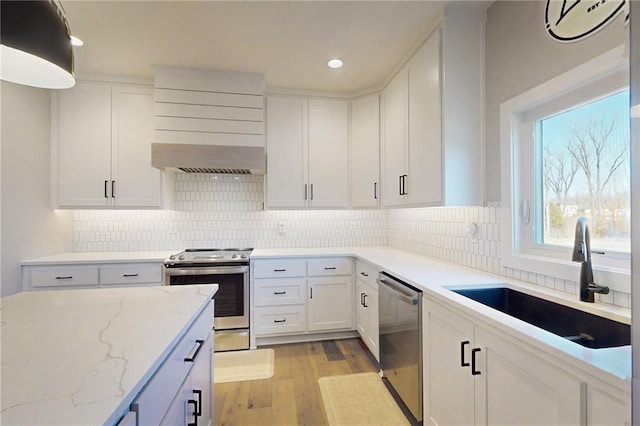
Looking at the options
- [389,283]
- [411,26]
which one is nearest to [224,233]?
[389,283]

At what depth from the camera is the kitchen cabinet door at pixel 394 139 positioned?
8.13 ft

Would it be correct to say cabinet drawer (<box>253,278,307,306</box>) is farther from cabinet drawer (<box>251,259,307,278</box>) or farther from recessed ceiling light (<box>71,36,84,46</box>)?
recessed ceiling light (<box>71,36,84,46</box>)

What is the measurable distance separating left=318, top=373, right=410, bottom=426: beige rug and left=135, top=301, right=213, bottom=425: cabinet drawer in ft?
3.57

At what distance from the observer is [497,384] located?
1132 mm

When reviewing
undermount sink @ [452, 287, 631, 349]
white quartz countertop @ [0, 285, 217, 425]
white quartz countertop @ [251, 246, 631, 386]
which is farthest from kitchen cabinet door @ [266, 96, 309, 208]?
undermount sink @ [452, 287, 631, 349]

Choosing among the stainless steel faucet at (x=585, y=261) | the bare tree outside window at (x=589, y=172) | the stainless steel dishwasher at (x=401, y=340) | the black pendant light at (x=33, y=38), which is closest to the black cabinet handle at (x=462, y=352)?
the stainless steel dishwasher at (x=401, y=340)

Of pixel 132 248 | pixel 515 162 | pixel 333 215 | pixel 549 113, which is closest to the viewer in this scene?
pixel 549 113

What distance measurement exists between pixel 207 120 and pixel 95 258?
164 cm

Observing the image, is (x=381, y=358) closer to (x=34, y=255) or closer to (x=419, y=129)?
(x=419, y=129)

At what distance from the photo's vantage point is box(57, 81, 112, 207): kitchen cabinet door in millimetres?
2721

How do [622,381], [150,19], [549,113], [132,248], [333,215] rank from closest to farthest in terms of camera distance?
[622,381]
[549,113]
[150,19]
[132,248]
[333,215]

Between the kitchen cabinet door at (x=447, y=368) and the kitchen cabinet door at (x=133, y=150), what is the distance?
106 inches

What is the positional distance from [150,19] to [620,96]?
2.68m

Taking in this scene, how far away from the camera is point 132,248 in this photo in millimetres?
3121
